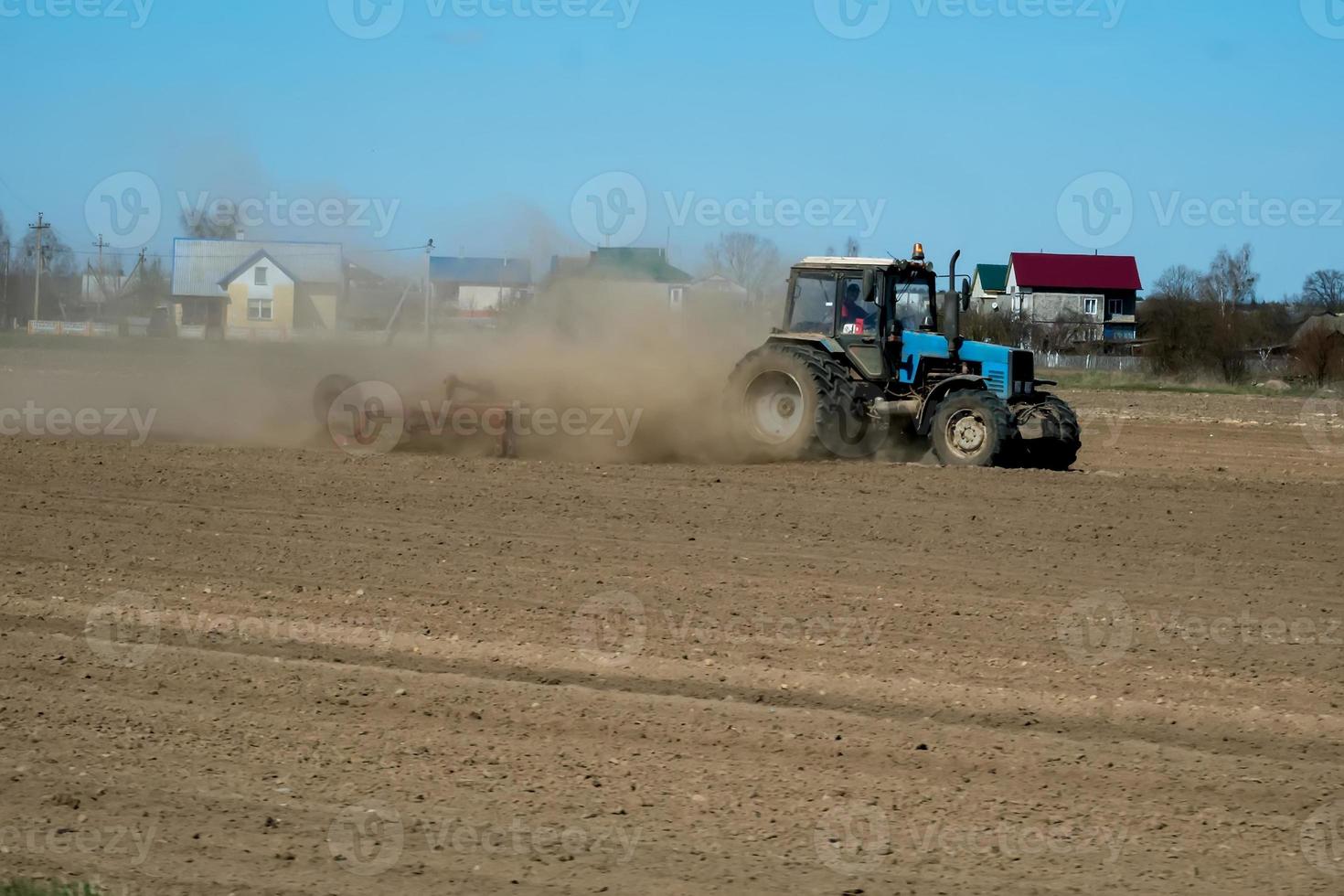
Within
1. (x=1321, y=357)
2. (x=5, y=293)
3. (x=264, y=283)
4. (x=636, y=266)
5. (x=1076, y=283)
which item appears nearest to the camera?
(x=636, y=266)

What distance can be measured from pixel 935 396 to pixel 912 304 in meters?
1.23

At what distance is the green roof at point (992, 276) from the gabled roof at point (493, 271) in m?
64.8

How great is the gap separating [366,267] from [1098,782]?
16.1m

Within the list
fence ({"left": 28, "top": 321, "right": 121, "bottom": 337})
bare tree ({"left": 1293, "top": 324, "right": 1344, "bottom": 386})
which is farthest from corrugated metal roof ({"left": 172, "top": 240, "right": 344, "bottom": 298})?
bare tree ({"left": 1293, "top": 324, "right": 1344, "bottom": 386})

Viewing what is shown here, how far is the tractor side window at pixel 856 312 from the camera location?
1522 centimetres

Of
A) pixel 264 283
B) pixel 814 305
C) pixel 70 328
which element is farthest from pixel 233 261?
pixel 70 328

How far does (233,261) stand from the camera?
75.5ft

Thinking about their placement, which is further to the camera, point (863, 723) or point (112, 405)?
point (112, 405)

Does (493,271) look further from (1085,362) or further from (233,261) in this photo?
(1085,362)

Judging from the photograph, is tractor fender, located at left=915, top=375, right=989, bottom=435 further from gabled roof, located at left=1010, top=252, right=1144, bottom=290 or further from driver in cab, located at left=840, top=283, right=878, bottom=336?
gabled roof, located at left=1010, top=252, right=1144, bottom=290

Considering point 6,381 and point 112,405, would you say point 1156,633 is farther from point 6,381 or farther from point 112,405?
point 6,381

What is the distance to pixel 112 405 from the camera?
18828 millimetres

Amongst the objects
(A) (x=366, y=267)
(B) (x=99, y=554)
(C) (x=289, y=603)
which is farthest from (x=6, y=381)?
(C) (x=289, y=603)

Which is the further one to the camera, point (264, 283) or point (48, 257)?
point (48, 257)
